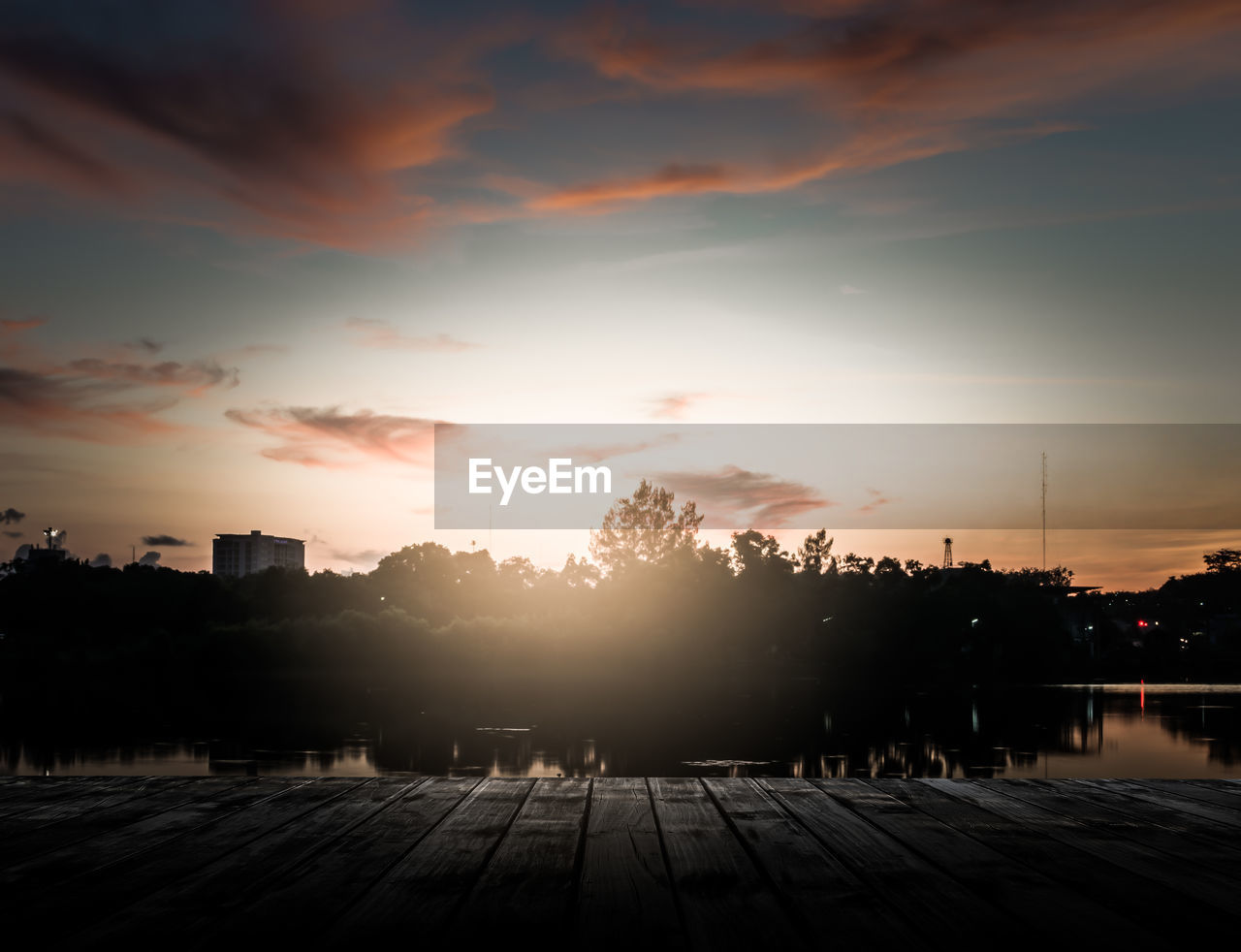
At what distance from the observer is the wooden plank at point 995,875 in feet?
8.61

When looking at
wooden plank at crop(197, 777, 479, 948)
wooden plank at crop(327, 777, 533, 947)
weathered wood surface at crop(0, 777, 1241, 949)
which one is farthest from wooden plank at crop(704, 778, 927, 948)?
wooden plank at crop(197, 777, 479, 948)

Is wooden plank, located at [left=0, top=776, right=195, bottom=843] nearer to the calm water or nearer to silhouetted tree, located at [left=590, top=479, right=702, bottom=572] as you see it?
the calm water

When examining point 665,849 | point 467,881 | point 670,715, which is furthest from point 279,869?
point 670,715

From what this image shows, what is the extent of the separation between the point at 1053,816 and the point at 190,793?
12.7ft

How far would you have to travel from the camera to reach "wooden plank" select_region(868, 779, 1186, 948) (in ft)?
8.59

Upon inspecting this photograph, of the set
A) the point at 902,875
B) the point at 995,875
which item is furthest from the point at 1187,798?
the point at 902,875

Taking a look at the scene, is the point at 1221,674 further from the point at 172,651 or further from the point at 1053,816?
the point at 1053,816

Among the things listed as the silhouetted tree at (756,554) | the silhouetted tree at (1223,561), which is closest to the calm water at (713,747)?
the silhouetted tree at (756,554)

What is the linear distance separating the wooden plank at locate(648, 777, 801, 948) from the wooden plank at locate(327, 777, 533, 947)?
0.64m

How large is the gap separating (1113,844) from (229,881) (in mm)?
3054

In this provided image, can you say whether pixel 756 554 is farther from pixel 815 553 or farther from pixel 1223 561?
pixel 1223 561

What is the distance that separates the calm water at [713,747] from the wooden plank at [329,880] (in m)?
19.8

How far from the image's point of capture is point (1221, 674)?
7162 centimetres

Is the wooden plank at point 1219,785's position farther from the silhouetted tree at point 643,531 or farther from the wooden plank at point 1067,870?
the silhouetted tree at point 643,531
